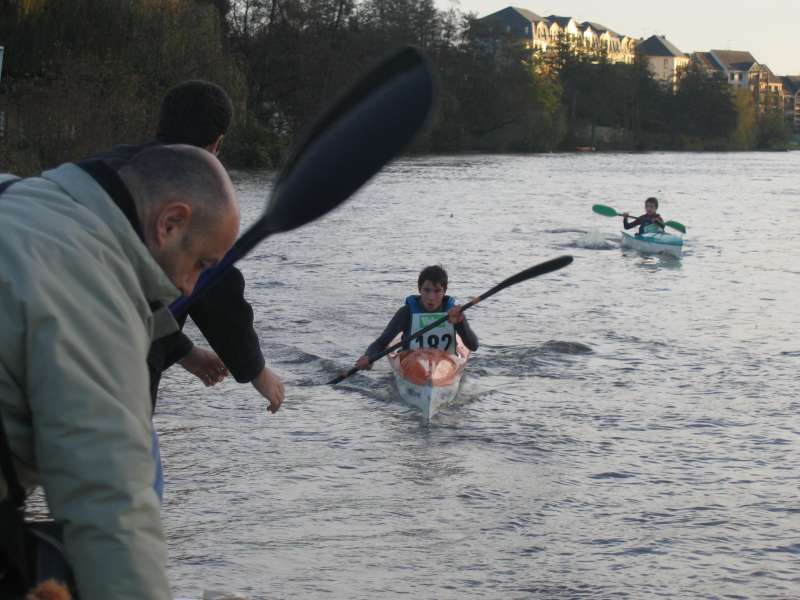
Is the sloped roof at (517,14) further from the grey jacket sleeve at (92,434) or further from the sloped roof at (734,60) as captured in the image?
the grey jacket sleeve at (92,434)

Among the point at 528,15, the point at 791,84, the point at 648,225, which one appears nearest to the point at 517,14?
the point at 528,15

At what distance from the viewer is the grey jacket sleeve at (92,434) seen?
175 cm

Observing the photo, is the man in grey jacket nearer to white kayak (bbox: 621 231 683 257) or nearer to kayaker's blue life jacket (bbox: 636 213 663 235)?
white kayak (bbox: 621 231 683 257)

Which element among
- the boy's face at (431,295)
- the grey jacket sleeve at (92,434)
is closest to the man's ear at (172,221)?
the grey jacket sleeve at (92,434)

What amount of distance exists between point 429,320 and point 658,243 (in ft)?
41.2

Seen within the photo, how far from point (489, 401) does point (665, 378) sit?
1969mm

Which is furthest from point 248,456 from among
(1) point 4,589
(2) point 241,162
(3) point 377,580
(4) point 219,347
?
(2) point 241,162

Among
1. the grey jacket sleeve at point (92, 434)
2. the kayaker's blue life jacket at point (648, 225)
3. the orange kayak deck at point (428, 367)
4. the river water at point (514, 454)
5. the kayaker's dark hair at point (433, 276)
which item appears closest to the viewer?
the grey jacket sleeve at point (92, 434)

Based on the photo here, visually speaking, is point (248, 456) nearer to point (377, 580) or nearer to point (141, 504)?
point (377, 580)

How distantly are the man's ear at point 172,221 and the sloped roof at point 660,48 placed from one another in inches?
6587

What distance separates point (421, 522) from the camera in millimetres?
6453

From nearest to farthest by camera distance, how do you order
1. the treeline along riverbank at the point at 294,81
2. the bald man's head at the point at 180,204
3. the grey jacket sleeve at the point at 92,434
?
the grey jacket sleeve at the point at 92,434 < the bald man's head at the point at 180,204 < the treeline along riverbank at the point at 294,81

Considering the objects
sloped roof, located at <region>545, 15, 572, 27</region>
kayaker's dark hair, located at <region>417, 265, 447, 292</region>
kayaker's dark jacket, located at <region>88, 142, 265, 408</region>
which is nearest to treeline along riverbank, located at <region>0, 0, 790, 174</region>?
kayaker's dark jacket, located at <region>88, 142, 265, 408</region>

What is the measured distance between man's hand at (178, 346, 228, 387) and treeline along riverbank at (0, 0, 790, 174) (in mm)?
1144
